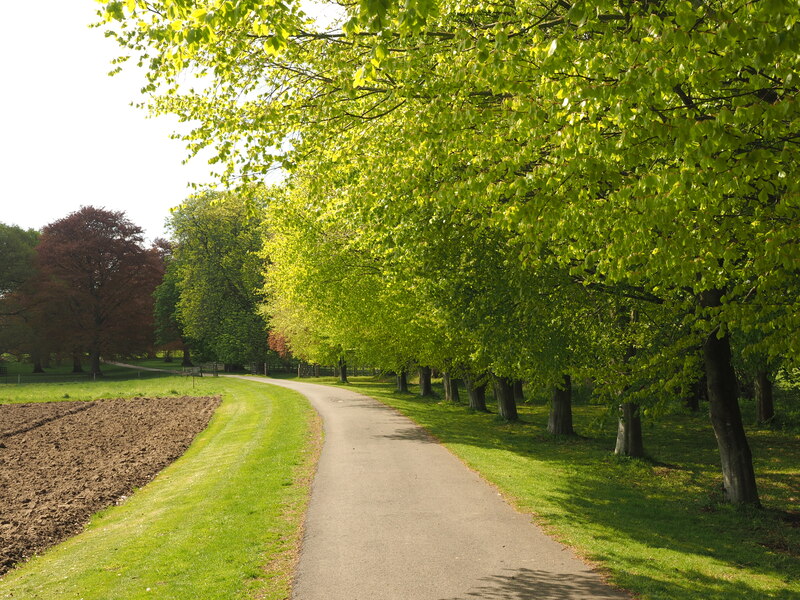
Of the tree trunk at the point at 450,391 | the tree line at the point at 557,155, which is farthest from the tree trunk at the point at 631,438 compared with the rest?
the tree trunk at the point at 450,391

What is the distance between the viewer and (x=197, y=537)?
1046 centimetres

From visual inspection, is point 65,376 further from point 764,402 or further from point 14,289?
point 764,402

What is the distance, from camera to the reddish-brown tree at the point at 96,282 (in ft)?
191

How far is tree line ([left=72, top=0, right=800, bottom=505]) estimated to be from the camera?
21.5ft

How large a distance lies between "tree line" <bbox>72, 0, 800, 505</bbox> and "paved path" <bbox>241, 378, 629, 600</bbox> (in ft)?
11.6

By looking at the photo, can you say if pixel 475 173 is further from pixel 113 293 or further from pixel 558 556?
pixel 113 293

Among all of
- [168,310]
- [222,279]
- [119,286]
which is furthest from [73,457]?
[168,310]

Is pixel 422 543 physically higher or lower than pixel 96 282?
lower

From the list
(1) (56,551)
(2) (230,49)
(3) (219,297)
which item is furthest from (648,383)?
(3) (219,297)

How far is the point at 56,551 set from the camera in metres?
10.7

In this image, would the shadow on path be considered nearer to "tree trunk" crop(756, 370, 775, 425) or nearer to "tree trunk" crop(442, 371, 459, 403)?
"tree trunk" crop(756, 370, 775, 425)

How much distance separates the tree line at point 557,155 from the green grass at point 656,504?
1.62 meters

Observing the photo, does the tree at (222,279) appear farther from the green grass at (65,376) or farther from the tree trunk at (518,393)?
the tree trunk at (518,393)

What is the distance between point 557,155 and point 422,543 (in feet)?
19.9
